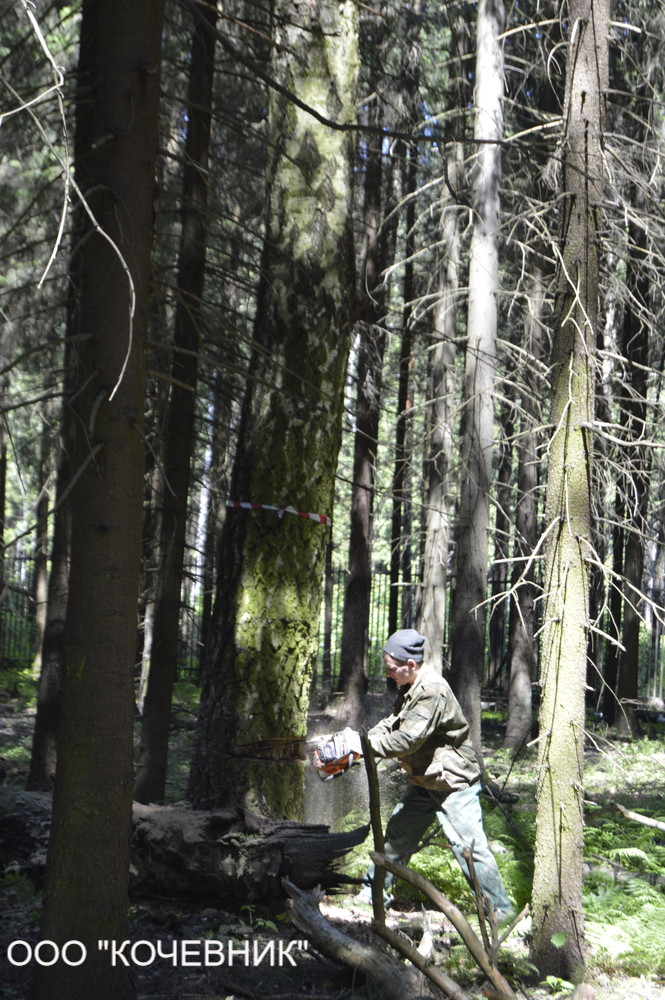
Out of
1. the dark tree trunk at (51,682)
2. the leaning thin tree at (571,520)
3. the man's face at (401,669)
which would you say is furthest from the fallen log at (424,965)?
the dark tree trunk at (51,682)

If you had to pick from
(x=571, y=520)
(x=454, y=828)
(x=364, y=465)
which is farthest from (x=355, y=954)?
(x=364, y=465)

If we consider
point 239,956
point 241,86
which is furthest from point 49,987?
point 241,86

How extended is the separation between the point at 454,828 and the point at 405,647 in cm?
120

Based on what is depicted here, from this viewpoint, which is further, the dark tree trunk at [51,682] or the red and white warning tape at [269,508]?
the dark tree trunk at [51,682]

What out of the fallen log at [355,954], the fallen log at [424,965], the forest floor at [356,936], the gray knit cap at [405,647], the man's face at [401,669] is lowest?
the forest floor at [356,936]

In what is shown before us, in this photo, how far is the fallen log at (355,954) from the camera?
3.70 meters

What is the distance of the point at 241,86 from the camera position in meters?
8.16

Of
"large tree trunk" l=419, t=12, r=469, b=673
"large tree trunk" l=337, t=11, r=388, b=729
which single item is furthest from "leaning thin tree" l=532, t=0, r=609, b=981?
"large tree trunk" l=337, t=11, r=388, b=729

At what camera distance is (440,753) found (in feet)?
17.9

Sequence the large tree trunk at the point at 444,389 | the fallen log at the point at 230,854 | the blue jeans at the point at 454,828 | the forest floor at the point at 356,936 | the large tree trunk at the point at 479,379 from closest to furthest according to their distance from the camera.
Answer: the forest floor at the point at 356,936 < the fallen log at the point at 230,854 < the blue jeans at the point at 454,828 < the large tree trunk at the point at 479,379 < the large tree trunk at the point at 444,389

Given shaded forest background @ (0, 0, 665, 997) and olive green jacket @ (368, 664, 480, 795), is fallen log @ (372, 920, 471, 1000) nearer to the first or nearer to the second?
shaded forest background @ (0, 0, 665, 997)

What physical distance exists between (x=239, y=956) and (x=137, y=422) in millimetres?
2738

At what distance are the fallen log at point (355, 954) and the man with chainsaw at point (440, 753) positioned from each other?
47.1 inches

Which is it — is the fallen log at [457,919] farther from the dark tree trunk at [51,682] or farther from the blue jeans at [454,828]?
the dark tree trunk at [51,682]
